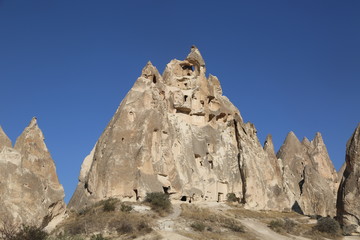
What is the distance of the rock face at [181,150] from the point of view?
27016 millimetres

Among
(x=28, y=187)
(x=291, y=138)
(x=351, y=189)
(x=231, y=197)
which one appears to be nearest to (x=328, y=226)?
(x=351, y=189)

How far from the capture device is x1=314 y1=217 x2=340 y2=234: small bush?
22.2 metres

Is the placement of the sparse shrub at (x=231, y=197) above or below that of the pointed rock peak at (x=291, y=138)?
below

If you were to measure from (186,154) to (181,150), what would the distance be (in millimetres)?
516

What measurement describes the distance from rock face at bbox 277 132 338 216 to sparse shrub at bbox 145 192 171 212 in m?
14.5

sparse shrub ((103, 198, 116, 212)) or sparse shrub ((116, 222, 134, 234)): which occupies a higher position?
sparse shrub ((103, 198, 116, 212))

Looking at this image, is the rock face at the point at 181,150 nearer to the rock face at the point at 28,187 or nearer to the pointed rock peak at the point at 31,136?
the pointed rock peak at the point at 31,136

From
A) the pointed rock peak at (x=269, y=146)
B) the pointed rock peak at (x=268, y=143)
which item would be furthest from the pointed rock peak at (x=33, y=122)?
the pointed rock peak at (x=268, y=143)

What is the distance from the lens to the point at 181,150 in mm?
30859

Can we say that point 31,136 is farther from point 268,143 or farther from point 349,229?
point 268,143

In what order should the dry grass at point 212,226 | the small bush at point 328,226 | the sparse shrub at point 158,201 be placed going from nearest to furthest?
the dry grass at point 212,226 → the small bush at point 328,226 → the sparse shrub at point 158,201

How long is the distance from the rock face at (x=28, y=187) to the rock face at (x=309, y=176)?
25471 millimetres

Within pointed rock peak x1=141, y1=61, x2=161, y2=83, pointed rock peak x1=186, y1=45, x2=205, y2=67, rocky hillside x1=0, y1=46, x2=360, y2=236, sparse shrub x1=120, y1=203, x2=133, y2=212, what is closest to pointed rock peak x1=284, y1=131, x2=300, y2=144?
rocky hillside x1=0, y1=46, x2=360, y2=236

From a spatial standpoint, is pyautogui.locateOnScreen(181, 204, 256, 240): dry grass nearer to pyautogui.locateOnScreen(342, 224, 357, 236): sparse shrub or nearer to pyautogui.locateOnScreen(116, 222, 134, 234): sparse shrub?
pyautogui.locateOnScreen(116, 222, 134, 234): sparse shrub
